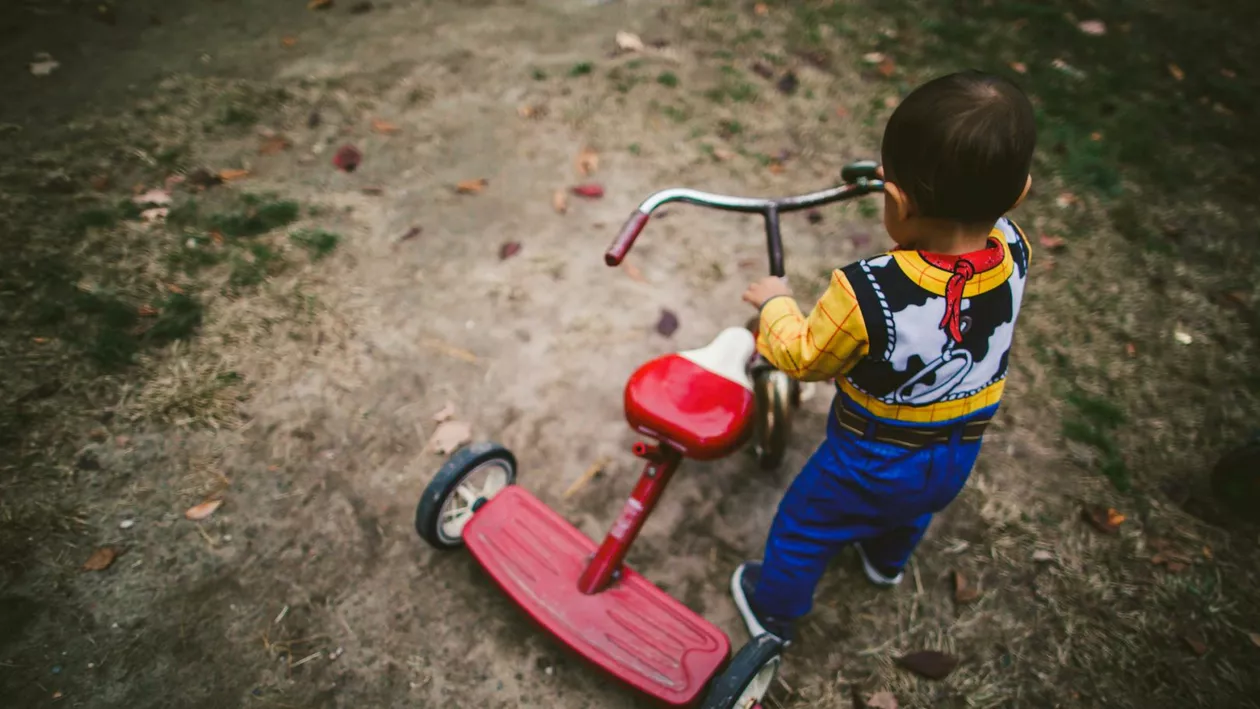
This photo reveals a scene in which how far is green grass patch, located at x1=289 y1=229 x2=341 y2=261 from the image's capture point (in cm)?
291

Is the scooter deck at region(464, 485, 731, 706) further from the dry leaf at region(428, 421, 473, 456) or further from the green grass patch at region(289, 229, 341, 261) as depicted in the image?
the green grass patch at region(289, 229, 341, 261)

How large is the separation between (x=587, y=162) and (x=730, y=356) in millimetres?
1816

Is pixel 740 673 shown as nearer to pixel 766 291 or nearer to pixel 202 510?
pixel 766 291

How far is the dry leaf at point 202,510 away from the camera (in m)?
2.17

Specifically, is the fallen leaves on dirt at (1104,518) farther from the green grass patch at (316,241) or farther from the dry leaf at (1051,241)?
the green grass patch at (316,241)

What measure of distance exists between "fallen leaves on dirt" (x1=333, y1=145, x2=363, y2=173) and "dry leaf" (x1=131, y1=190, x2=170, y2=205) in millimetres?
699

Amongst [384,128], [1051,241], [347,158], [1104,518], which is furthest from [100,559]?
[1051,241]

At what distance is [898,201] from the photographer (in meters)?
1.23

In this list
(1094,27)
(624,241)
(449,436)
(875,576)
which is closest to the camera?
(624,241)

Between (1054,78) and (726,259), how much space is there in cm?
242

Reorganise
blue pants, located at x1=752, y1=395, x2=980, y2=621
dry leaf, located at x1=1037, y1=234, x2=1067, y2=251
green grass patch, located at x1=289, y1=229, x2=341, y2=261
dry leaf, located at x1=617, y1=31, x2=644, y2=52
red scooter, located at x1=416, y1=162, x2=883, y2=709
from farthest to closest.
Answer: dry leaf, located at x1=617, y1=31, x2=644, y2=52 → dry leaf, located at x1=1037, y1=234, x2=1067, y2=251 → green grass patch, located at x1=289, y1=229, x2=341, y2=261 → red scooter, located at x1=416, y1=162, x2=883, y2=709 → blue pants, located at x1=752, y1=395, x2=980, y2=621

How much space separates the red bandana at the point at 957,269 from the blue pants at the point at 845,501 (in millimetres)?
313

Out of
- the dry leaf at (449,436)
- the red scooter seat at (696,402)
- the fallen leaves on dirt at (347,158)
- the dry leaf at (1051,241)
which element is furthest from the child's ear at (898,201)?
the fallen leaves on dirt at (347,158)

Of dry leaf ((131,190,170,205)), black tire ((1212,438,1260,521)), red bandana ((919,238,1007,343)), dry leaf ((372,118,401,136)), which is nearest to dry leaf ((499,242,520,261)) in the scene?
dry leaf ((372,118,401,136))
